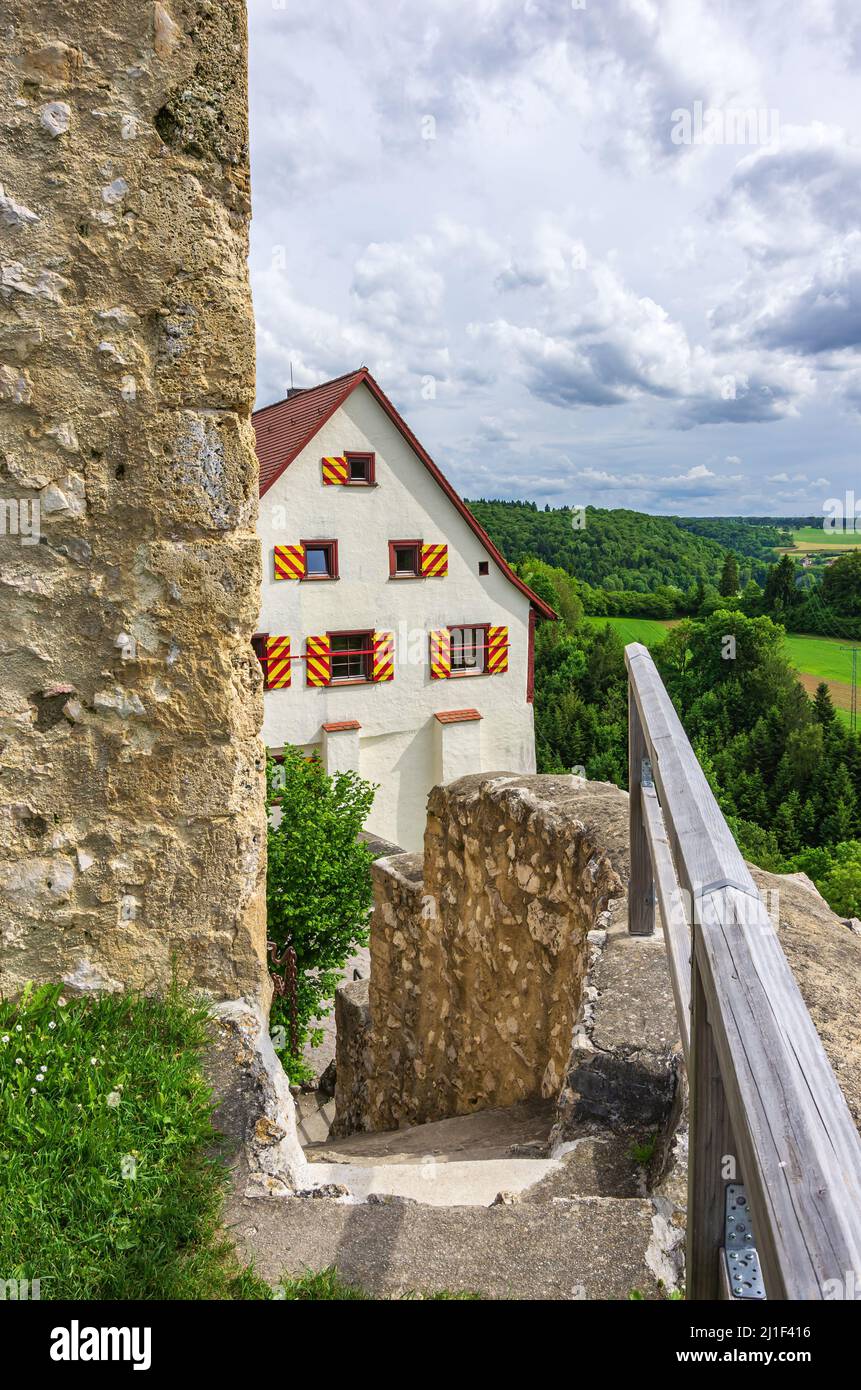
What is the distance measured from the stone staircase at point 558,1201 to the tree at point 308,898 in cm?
673

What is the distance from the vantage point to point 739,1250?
123 centimetres

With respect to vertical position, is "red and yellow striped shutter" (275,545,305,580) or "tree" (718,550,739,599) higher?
"tree" (718,550,739,599)

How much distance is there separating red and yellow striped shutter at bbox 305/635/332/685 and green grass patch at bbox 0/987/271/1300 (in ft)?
44.0

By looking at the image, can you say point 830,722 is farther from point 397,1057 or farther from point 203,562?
point 203,562

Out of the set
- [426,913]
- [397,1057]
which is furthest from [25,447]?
[397,1057]

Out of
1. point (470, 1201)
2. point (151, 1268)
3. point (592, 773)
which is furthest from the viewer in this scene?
point (592, 773)

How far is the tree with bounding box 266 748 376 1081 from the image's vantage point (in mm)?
9797

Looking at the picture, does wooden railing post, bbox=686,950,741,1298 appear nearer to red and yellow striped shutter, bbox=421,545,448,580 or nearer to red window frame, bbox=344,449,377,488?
red window frame, bbox=344,449,377,488

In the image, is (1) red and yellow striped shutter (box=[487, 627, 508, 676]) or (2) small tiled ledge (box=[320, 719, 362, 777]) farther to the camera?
(1) red and yellow striped shutter (box=[487, 627, 508, 676])

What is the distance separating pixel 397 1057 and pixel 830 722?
35614mm

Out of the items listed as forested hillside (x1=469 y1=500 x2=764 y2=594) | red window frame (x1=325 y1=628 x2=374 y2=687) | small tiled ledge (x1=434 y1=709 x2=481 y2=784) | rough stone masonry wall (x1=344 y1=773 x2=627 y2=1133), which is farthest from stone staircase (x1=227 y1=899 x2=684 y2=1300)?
forested hillside (x1=469 y1=500 x2=764 y2=594)

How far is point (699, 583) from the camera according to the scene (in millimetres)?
55688

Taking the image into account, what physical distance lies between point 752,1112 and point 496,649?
17.1 metres

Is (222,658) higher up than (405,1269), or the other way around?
(222,658)
